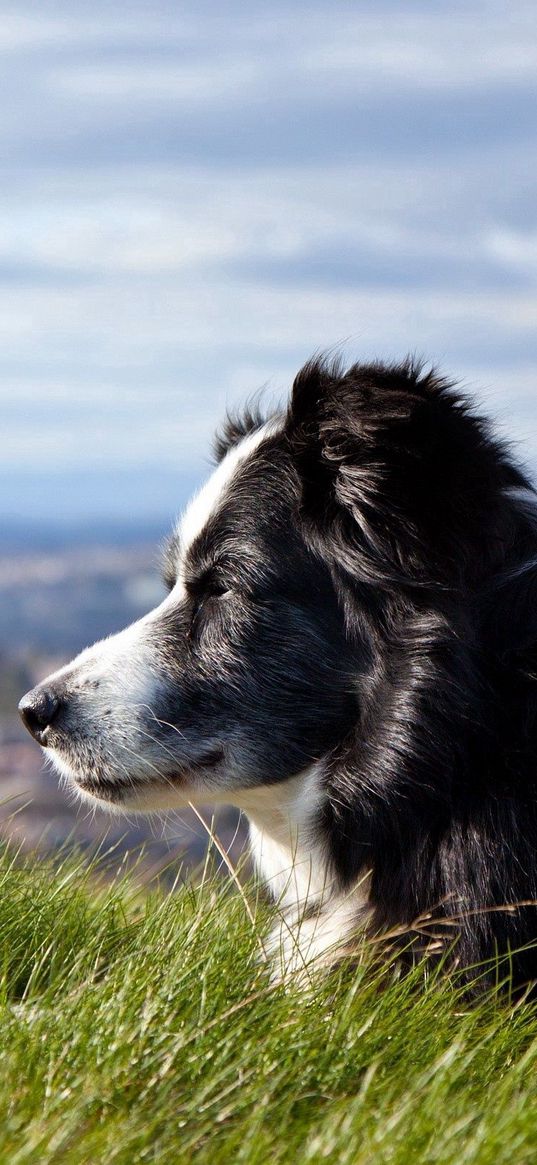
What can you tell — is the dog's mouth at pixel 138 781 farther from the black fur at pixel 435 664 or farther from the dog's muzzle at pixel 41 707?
the black fur at pixel 435 664

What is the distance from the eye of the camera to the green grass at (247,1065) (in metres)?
2.23

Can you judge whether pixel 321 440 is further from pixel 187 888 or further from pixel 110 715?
pixel 187 888

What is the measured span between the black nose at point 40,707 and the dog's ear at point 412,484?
2.96ft

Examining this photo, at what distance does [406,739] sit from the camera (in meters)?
3.25

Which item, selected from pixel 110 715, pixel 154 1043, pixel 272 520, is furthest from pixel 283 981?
pixel 272 520

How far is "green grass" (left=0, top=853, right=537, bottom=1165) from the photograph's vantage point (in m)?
2.23

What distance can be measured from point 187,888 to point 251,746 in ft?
2.21

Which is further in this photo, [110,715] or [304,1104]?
[110,715]

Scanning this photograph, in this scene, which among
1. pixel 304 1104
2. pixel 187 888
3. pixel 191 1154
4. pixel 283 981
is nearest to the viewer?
pixel 191 1154

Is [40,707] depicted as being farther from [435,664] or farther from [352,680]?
[435,664]

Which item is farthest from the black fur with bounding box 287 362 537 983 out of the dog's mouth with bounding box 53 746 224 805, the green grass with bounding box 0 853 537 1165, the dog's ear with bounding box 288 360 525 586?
the dog's mouth with bounding box 53 746 224 805

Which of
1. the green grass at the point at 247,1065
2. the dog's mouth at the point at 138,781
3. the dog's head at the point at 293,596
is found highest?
the dog's head at the point at 293,596

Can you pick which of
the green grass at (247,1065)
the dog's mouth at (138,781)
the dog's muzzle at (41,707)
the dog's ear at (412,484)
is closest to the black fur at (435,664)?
the dog's ear at (412,484)

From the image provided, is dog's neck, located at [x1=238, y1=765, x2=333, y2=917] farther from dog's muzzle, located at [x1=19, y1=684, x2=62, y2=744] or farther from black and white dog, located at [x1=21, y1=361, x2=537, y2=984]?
dog's muzzle, located at [x1=19, y1=684, x2=62, y2=744]
